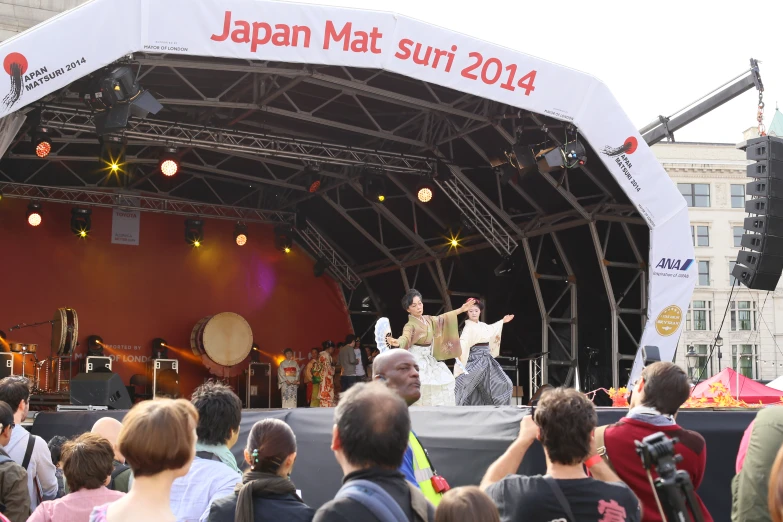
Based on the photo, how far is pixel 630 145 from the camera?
10.9 meters

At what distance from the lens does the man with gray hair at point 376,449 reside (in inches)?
91.5

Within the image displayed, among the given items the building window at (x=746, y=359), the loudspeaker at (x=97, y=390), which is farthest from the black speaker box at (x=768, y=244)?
the building window at (x=746, y=359)

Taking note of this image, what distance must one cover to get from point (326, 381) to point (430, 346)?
8.75 m

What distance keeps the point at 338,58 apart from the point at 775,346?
48.5 m

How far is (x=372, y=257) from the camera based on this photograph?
17625 mm

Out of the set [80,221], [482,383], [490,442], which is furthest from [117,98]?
[80,221]

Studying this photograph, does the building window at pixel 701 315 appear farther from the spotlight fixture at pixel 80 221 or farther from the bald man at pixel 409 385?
the bald man at pixel 409 385

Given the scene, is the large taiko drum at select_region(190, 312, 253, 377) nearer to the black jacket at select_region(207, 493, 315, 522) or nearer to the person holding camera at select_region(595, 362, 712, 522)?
the black jacket at select_region(207, 493, 315, 522)

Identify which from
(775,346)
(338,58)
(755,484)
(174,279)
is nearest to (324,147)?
(338,58)

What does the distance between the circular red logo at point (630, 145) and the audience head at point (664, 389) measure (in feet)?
25.8

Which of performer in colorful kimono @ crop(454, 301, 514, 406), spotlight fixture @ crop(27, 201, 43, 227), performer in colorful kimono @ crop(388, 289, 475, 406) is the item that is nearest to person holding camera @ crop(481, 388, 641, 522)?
performer in colorful kimono @ crop(388, 289, 475, 406)

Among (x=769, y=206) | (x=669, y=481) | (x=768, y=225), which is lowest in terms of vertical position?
(x=669, y=481)

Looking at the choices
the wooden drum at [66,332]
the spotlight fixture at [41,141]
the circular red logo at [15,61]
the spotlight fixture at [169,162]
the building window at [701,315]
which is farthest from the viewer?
the building window at [701,315]

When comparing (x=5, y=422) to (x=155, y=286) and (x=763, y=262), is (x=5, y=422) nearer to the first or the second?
(x=763, y=262)
